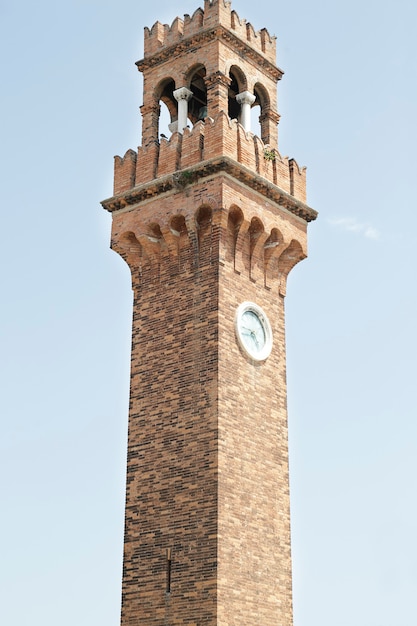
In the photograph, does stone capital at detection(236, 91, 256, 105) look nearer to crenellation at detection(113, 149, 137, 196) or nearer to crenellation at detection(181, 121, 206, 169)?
crenellation at detection(181, 121, 206, 169)

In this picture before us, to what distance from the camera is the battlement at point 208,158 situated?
2441 centimetres

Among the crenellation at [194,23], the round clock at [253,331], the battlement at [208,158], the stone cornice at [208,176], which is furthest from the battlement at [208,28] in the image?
the round clock at [253,331]

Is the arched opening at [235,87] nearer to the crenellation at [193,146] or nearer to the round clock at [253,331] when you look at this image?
the crenellation at [193,146]

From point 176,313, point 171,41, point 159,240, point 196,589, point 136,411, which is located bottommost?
point 196,589

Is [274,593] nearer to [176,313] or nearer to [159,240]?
[176,313]

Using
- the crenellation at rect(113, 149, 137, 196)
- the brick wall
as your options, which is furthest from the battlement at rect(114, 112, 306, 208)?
the brick wall

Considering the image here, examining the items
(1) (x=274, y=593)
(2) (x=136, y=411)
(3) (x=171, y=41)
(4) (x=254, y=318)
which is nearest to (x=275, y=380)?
(4) (x=254, y=318)

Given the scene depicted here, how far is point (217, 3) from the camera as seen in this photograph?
26.3 meters

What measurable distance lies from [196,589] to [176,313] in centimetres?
657

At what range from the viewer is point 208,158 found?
24250 millimetres

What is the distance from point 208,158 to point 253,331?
14.3 ft

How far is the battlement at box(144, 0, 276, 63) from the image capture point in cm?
2633

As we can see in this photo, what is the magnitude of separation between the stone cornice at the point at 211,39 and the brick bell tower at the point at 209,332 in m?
0.04

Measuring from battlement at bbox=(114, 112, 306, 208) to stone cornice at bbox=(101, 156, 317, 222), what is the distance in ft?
0.25
